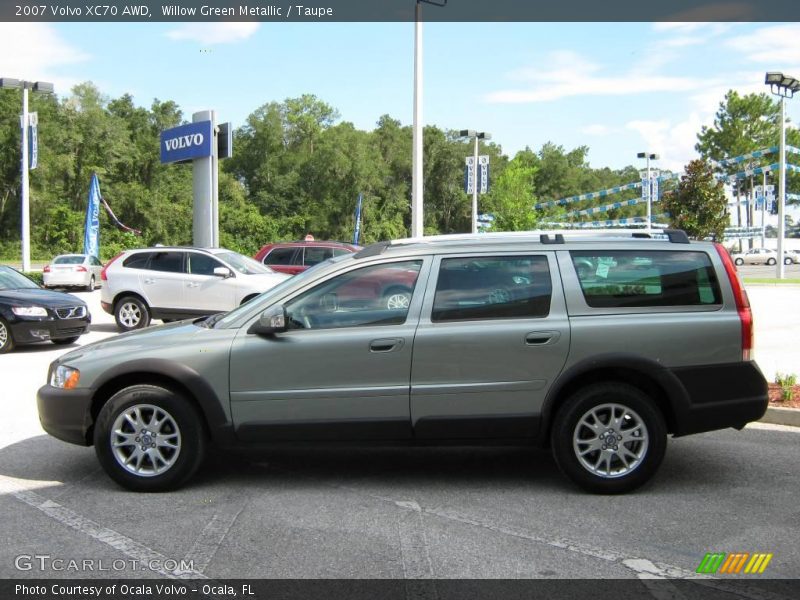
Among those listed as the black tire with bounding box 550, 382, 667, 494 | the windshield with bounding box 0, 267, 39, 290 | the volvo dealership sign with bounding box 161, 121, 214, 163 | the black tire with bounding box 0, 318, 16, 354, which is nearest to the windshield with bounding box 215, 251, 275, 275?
the windshield with bounding box 0, 267, 39, 290

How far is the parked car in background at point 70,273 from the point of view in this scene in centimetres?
2961

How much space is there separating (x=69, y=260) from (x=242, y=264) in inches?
701

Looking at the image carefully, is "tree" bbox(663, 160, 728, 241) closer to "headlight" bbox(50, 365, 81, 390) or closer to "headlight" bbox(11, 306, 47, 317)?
"headlight" bbox(11, 306, 47, 317)

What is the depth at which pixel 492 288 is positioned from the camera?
5492 millimetres

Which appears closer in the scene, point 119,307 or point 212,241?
point 119,307

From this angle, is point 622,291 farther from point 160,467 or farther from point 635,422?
point 160,467

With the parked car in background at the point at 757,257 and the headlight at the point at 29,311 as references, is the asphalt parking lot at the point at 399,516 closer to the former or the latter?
the headlight at the point at 29,311

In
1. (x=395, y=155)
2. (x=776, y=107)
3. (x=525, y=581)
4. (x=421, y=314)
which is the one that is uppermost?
(x=776, y=107)

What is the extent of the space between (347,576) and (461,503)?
4.59ft

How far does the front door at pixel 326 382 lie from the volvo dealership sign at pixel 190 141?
61.0 ft

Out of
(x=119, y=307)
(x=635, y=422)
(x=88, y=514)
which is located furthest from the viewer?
(x=119, y=307)

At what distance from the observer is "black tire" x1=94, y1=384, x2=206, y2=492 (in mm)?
5375

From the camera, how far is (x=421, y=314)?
541 centimetres

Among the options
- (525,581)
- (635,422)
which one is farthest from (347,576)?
(635,422)
